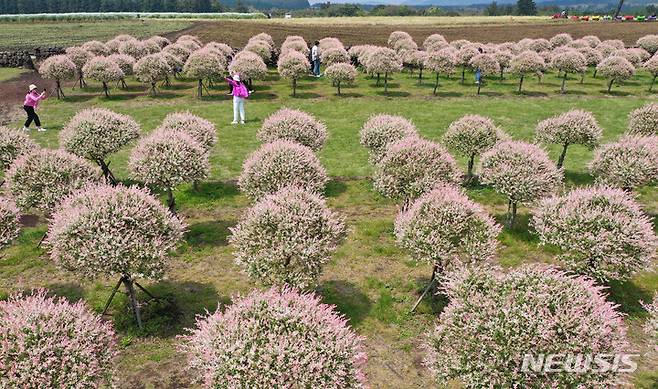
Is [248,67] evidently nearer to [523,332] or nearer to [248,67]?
[248,67]

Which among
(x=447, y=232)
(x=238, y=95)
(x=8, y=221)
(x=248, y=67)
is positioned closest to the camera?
(x=447, y=232)

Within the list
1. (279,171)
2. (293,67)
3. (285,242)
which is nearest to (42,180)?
(279,171)

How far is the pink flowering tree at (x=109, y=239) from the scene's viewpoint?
463 inches

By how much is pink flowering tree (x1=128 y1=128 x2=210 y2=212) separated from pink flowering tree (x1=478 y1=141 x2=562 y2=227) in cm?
1238

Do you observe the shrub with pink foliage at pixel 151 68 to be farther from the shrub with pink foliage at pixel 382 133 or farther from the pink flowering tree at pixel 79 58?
the shrub with pink foliage at pixel 382 133

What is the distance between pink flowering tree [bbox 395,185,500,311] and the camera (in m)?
13.0

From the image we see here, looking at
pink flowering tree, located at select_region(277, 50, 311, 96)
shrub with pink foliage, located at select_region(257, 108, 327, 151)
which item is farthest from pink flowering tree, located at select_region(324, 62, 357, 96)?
shrub with pink foliage, located at select_region(257, 108, 327, 151)

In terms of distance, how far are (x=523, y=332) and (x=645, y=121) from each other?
840 inches

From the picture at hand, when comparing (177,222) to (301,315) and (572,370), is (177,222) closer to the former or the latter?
(301,315)

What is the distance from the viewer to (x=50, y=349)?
8.79 m

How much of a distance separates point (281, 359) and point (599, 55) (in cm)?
5916

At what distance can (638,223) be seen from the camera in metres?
13.5

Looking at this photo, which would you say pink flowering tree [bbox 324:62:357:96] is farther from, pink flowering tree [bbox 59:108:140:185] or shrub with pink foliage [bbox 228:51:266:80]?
pink flowering tree [bbox 59:108:140:185]

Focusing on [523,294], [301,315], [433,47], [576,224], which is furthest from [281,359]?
[433,47]
